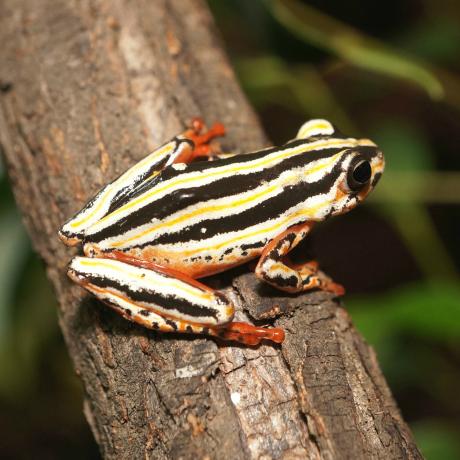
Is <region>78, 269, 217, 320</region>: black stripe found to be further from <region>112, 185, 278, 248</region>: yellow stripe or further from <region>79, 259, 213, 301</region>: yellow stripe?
<region>112, 185, 278, 248</region>: yellow stripe

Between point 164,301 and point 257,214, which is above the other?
point 257,214

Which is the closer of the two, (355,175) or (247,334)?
(247,334)

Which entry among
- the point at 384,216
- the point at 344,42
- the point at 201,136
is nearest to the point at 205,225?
the point at 201,136

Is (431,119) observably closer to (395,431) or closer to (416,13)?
(416,13)

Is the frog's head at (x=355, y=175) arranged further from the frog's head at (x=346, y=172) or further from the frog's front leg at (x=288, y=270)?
the frog's front leg at (x=288, y=270)

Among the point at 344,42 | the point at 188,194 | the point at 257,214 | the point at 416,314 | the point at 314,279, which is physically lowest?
the point at 416,314

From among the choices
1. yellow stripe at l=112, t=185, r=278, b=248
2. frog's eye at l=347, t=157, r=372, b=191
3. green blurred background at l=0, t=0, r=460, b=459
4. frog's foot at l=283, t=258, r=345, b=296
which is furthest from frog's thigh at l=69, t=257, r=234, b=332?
green blurred background at l=0, t=0, r=460, b=459

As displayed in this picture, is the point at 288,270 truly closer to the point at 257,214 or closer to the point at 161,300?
the point at 257,214

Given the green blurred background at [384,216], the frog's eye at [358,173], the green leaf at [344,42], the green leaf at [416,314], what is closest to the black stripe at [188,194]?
the frog's eye at [358,173]
